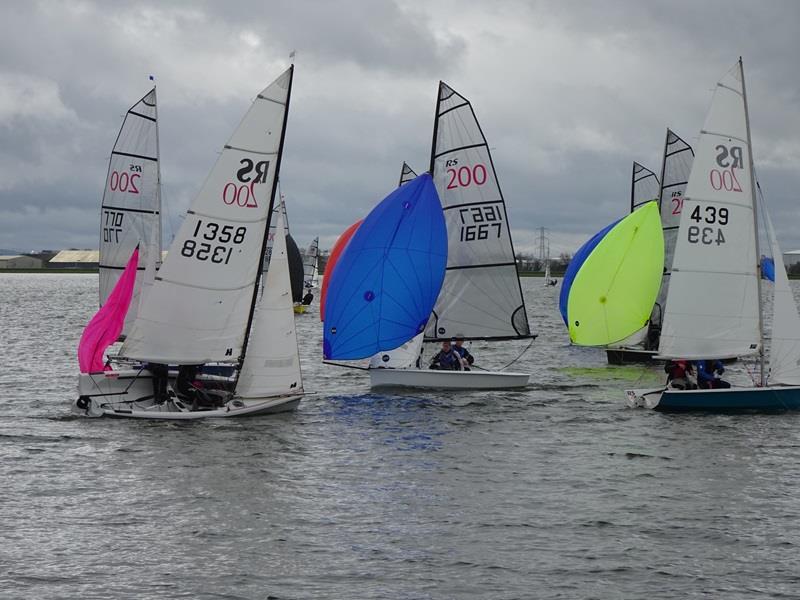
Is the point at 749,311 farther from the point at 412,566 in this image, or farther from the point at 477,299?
the point at 412,566

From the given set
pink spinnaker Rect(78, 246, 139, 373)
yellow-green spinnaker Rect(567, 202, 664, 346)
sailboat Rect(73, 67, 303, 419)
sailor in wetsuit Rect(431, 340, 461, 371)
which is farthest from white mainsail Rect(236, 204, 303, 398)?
yellow-green spinnaker Rect(567, 202, 664, 346)

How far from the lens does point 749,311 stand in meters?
21.9

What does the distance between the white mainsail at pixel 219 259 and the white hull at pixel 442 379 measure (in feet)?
14.5

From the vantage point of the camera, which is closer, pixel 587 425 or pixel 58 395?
pixel 587 425

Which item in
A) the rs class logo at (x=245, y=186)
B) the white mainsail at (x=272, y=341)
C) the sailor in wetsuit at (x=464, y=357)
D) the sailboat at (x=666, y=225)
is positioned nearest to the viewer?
the white mainsail at (x=272, y=341)

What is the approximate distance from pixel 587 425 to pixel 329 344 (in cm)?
575

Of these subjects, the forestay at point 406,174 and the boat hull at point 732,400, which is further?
the forestay at point 406,174

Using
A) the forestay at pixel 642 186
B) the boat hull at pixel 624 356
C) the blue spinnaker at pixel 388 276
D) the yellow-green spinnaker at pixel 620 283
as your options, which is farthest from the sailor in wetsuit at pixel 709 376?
the forestay at pixel 642 186

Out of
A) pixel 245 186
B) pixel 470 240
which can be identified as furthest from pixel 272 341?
pixel 470 240

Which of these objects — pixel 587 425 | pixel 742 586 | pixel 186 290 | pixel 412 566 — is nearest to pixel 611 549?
pixel 742 586

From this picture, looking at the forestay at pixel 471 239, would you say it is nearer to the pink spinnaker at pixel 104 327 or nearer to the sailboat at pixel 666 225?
the pink spinnaker at pixel 104 327

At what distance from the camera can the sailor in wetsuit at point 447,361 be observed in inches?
965

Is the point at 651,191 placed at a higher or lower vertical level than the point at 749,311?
higher

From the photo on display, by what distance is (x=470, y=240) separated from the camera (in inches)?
990
